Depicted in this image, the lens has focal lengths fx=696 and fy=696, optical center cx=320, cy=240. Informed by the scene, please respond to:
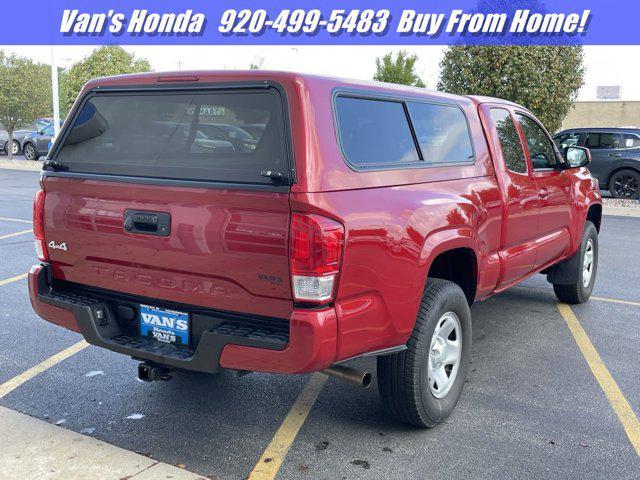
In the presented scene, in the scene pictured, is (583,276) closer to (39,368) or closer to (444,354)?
(444,354)

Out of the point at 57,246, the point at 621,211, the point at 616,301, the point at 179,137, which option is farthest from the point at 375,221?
the point at 621,211

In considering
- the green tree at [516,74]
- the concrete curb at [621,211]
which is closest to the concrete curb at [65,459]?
the concrete curb at [621,211]

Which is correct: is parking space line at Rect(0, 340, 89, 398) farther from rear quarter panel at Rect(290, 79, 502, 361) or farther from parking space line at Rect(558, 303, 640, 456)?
parking space line at Rect(558, 303, 640, 456)

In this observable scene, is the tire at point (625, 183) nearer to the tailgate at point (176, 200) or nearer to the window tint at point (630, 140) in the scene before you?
the window tint at point (630, 140)

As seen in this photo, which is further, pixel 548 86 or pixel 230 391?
pixel 548 86

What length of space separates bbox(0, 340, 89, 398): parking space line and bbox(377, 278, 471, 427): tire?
7.84ft

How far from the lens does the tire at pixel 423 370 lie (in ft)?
12.1

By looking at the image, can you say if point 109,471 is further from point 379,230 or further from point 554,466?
point 554,466

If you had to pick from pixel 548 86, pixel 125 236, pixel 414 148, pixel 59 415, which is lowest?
pixel 59 415

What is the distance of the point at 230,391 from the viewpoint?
4445 millimetres

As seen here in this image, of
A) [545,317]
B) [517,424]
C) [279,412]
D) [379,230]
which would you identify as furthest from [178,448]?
[545,317]

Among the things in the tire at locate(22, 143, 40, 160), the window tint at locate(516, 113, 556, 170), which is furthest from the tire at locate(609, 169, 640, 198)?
the tire at locate(22, 143, 40, 160)

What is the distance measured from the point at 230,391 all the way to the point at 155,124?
1776mm

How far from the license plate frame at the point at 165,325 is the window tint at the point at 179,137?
0.69 meters
